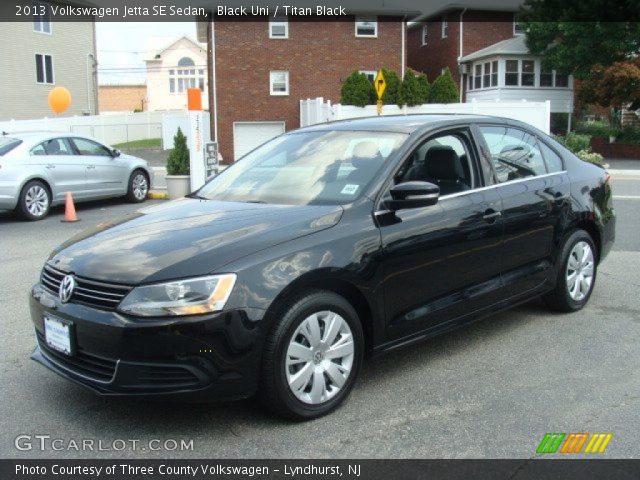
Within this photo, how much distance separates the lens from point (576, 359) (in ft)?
15.5

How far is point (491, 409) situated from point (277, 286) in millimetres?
1480

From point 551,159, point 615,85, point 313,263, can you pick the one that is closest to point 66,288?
point 313,263

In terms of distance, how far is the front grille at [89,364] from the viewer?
3.44m

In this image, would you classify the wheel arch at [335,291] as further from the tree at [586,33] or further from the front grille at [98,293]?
the tree at [586,33]

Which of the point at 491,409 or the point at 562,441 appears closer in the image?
the point at 562,441

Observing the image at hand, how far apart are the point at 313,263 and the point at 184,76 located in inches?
2932

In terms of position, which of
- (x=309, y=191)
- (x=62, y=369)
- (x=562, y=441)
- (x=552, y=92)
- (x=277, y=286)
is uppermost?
(x=552, y=92)

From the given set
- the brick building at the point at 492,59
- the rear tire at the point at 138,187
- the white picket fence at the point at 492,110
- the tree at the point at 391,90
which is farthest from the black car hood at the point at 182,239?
the brick building at the point at 492,59

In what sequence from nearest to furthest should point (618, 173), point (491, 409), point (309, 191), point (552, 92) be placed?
1. point (491, 409)
2. point (309, 191)
3. point (618, 173)
4. point (552, 92)

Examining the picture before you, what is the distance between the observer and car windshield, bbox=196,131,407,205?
4.35m

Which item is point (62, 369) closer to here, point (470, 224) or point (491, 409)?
point (491, 409)

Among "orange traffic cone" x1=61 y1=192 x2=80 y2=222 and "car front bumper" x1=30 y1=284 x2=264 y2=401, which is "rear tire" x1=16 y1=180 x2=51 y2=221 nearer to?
"orange traffic cone" x1=61 y1=192 x2=80 y2=222

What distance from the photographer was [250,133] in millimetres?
35219
